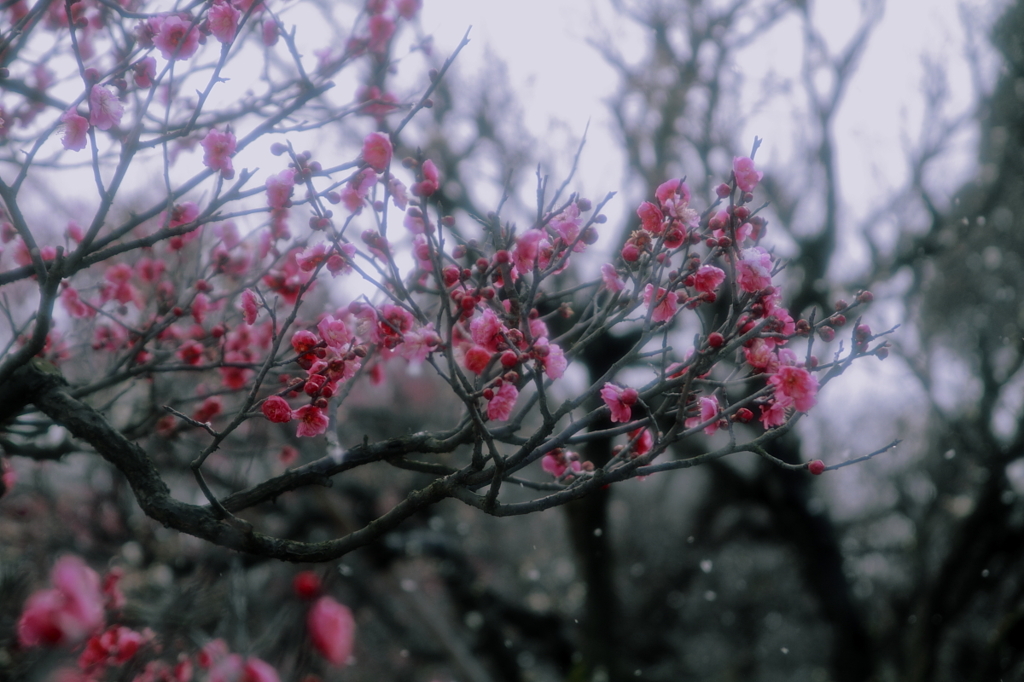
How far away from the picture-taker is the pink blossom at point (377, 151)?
8.25 ft

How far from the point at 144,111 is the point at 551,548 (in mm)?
17360

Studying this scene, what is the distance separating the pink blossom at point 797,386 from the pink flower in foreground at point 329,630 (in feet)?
4.99

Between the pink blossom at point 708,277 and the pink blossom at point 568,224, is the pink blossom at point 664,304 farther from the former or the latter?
the pink blossom at point 568,224

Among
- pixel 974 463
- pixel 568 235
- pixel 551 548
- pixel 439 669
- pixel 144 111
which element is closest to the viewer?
pixel 144 111

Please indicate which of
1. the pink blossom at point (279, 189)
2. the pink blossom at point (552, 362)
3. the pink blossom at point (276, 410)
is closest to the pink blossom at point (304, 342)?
the pink blossom at point (276, 410)

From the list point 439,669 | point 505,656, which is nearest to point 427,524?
point 505,656

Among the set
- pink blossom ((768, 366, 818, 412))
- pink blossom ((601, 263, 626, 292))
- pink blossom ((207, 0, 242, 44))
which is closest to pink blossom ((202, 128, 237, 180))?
pink blossom ((207, 0, 242, 44))

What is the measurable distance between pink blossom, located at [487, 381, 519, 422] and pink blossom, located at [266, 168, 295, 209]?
1.10m

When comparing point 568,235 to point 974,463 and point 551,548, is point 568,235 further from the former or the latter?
point 551,548

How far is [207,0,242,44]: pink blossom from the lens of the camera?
2.72 m

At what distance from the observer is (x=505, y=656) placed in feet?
31.7

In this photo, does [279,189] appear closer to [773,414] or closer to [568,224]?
[568,224]

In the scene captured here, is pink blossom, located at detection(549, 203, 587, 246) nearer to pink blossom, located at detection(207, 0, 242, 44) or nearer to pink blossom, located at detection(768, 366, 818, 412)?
pink blossom, located at detection(768, 366, 818, 412)

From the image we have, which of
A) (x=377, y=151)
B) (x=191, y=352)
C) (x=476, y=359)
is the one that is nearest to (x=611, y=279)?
(x=476, y=359)
